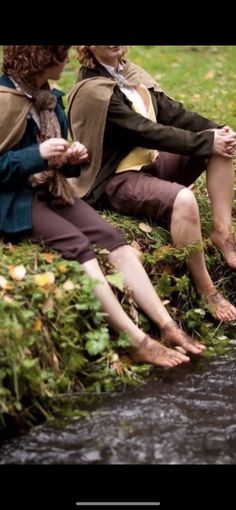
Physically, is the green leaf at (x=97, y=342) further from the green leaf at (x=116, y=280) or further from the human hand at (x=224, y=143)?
the human hand at (x=224, y=143)

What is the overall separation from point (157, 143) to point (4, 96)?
959 millimetres

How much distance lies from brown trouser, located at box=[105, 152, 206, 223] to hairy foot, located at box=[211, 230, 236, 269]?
308mm

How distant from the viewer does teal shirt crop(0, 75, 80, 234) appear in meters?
4.14

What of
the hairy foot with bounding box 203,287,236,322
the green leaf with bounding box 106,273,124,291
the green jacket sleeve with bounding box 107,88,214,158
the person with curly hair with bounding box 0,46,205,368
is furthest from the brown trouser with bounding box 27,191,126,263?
the hairy foot with bounding box 203,287,236,322

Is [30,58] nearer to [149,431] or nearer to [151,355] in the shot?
[151,355]

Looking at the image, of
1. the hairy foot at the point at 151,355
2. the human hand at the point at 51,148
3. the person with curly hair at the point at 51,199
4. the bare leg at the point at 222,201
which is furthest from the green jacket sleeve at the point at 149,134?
the hairy foot at the point at 151,355

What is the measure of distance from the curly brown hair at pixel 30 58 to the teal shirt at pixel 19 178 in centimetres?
7

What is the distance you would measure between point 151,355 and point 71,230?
70 cm

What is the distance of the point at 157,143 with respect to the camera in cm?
481

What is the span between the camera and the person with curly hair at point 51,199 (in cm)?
420

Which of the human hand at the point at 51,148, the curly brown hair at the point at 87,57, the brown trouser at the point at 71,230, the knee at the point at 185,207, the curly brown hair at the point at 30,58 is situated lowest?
the knee at the point at 185,207
